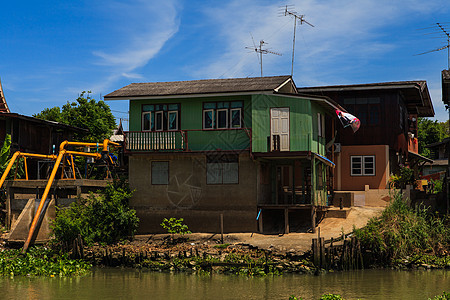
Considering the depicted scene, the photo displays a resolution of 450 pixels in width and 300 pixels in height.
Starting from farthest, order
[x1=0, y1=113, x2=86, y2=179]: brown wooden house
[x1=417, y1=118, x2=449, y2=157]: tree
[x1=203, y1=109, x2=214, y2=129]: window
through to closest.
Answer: [x1=417, y1=118, x2=449, y2=157]: tree, [x1=0, y1=113, x2=86, y2=179]: brown wooden house, [x1=203, y1=109, x2=214, y2=129]: window

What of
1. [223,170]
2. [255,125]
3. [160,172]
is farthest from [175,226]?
[255,125]

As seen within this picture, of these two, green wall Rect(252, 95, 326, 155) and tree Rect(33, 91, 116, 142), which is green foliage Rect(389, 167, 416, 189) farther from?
tree Rect(33, 91, 116, 142)

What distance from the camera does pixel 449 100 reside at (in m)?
32.5

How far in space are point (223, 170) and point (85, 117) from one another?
24.0 metres

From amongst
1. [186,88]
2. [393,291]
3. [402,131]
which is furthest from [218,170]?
[402,131]

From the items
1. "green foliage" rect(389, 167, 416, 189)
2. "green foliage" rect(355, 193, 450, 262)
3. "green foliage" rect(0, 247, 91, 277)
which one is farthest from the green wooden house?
"green foliage" rect(389, 167, 416, 189)

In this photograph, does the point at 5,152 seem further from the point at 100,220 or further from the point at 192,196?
the point at 192,196

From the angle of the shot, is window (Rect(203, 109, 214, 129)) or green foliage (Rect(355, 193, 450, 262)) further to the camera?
window (Rect(203, 109, 214, 129))

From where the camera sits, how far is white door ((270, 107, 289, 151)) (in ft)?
100

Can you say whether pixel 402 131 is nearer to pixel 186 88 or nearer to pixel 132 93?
pixel 186 88

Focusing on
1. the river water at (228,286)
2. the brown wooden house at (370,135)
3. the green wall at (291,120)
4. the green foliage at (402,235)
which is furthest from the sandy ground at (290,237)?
the brown wooden house at (370,135)

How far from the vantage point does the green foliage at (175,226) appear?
99.1ft

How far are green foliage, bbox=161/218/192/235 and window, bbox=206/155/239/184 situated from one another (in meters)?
2.60

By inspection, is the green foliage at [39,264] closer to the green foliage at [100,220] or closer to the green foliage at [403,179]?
the green foliage at [100,220]
